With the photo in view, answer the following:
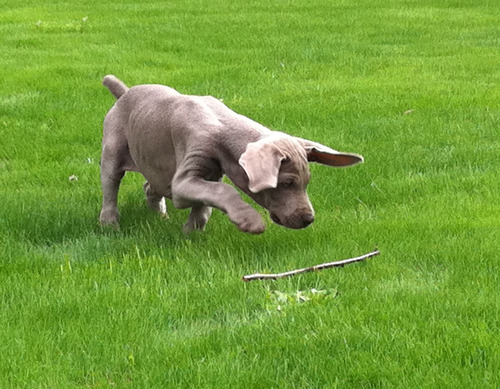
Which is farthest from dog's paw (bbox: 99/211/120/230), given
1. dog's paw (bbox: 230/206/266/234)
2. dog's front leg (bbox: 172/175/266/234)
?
dog's paw (bbox: 230/206/266/234)

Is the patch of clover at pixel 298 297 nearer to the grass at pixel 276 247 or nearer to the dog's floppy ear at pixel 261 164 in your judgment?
the grass at pixel 276 247

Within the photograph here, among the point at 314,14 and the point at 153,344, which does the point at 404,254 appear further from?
the point at 314,14

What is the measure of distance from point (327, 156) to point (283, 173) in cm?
53

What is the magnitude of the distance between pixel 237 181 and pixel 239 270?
0.57 m

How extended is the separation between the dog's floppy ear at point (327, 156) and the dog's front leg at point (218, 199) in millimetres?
542

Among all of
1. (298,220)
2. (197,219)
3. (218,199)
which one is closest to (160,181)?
(197,219)

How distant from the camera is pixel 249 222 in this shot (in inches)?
201

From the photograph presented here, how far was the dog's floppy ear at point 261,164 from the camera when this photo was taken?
4809 millimetres

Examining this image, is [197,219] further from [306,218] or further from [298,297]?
[298,297]

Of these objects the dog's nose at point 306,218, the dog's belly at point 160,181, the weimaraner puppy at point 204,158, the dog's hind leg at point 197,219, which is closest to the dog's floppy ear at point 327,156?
the weimaraner puppy at point 204,158

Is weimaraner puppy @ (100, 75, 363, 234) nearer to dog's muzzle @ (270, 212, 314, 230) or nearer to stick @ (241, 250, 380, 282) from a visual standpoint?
dog's muzzle @ (270, 212, 314, 230)

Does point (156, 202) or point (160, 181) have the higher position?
point (160, 181)

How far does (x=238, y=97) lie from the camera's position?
36.0ft

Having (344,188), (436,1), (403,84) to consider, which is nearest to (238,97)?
(403,84)
